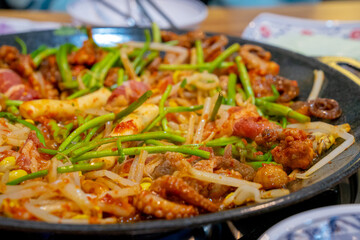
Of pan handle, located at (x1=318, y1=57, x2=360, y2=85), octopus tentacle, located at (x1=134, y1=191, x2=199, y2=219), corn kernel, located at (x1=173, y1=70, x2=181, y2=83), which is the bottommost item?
octopus tentacle, located at (x1=134, y1=191, x2=199, y2=219)

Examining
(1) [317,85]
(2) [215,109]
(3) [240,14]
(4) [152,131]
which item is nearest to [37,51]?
(4) [152,131]

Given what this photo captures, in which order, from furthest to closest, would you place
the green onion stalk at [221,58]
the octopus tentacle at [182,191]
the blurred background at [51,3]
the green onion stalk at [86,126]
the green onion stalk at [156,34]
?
the blurred background at [51,3] < the green onion stalk at [156,34] < the green onion stalk at [221,58] < the green onion stalk at [86,126] < the octopus tentacle at [182,191]

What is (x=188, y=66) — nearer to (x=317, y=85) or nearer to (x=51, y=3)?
(x=317, y=85)

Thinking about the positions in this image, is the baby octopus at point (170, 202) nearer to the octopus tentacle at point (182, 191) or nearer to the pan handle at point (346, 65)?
the octopus tentacle at point (182, 191)

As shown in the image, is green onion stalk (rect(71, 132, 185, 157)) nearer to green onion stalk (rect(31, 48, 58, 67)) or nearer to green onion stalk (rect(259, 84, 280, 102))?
green onion stalk (rect(259, 84, 280, 102))

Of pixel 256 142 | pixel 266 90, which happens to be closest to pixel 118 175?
pixel 256 142

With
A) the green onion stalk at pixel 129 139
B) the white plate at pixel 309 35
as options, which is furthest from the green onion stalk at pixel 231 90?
the white plate at pixel 309 35

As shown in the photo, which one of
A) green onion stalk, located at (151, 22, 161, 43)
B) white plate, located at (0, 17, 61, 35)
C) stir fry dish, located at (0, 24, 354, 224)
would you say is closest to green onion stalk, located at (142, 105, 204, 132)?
stir fry dish, located at (0, 24, 354, 224)
